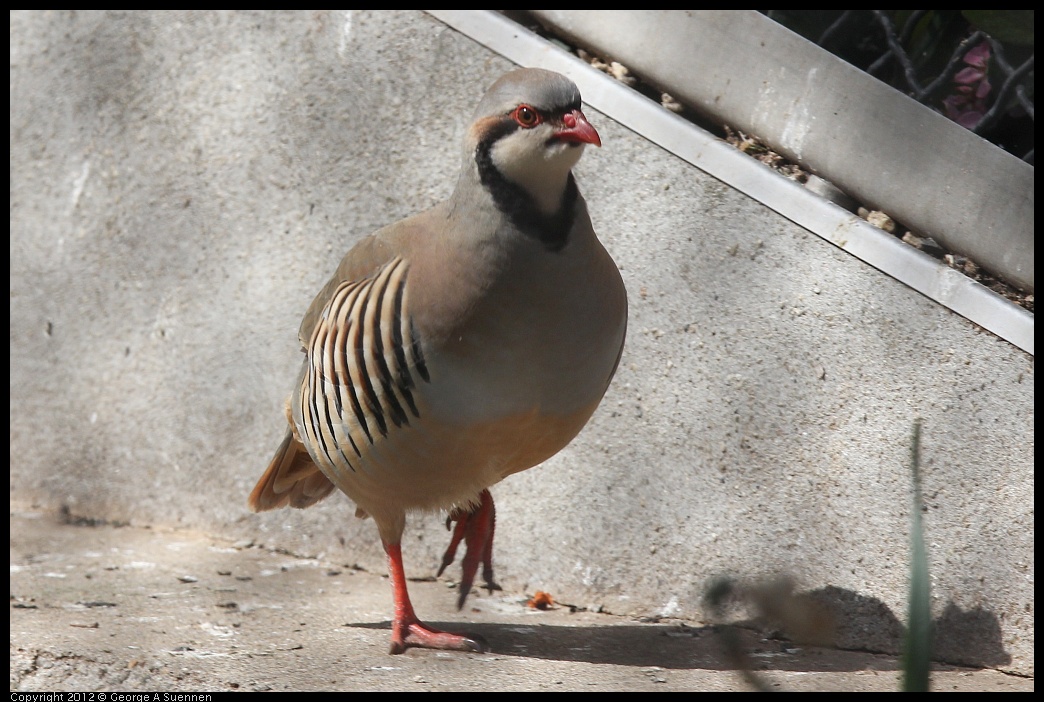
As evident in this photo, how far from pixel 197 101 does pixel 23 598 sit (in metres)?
2.01

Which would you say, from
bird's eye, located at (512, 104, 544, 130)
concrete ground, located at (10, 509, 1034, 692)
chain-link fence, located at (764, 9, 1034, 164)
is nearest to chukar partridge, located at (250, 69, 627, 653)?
bird's eye, located at (512, 104, 544, 130)

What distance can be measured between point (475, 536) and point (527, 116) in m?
1.43

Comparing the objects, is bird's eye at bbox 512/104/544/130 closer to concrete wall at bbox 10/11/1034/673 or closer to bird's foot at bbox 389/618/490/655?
concrete wall at bbox 10/11/1034/673

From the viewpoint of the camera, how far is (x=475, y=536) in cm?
340

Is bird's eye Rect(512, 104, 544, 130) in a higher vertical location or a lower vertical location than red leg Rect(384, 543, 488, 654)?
higher

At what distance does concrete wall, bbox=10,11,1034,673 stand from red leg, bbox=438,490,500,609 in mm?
295

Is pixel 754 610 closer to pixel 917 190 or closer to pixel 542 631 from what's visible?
pixel 542 631

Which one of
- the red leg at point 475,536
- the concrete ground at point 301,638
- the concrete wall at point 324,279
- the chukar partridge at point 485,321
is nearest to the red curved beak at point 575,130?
the chukar partridge at point 485,321

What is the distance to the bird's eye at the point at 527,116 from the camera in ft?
8.41

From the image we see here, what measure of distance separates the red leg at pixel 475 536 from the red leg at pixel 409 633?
226 mm

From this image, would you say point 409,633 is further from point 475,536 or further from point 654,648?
point 654,648

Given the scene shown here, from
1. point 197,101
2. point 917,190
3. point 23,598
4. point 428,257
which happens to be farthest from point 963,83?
point 23,598

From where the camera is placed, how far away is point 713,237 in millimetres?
3422

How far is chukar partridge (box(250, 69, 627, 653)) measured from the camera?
2604mm
